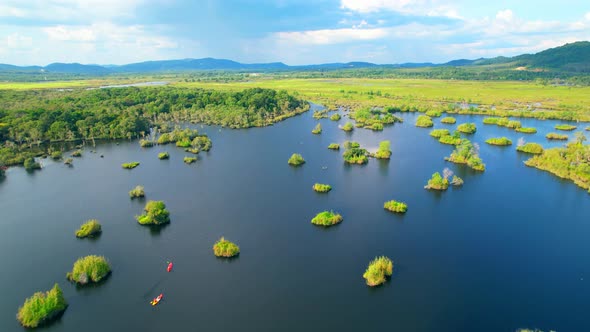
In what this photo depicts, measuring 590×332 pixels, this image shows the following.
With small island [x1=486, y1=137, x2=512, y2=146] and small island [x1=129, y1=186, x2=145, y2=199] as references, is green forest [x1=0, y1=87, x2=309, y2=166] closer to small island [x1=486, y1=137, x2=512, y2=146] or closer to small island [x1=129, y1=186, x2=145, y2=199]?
small island [x1=129, y1=186, x2=145, y2=199]

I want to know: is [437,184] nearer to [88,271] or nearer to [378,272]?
[378,272]

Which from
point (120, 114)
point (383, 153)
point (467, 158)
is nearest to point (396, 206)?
point (383, 153)

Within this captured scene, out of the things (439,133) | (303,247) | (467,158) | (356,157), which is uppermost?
(439,133)

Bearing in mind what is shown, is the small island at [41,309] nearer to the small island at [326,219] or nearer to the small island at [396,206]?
the small island at [326,219]

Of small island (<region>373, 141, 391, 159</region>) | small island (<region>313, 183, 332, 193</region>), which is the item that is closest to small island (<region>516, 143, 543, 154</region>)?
small island (<region>373, 141, 391, 159</region>)

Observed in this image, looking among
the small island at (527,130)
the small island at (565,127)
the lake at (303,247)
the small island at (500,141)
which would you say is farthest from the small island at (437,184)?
the small island at (565,127)

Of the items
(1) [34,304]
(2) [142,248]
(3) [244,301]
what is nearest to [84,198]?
(2) [142,248]

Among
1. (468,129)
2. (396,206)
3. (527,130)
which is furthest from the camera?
(468,129)
